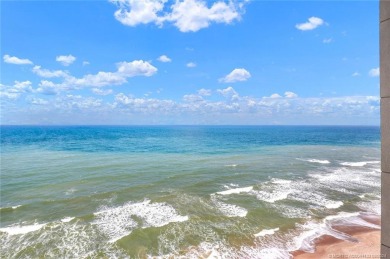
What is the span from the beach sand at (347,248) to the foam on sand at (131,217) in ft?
25.6

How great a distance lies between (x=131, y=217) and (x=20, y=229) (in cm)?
660

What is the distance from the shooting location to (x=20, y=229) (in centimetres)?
1513

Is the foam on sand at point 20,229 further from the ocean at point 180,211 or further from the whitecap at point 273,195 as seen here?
the whitecap at point 273,195

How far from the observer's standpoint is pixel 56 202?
19.5 metres

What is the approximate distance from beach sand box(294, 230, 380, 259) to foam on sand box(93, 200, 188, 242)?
7.79 meters

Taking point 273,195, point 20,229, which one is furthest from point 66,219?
point 273,195

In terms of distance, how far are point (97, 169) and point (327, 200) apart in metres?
26.3

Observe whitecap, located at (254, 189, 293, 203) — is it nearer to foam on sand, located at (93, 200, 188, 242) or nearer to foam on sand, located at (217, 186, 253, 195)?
foam on sand, located at (217, 186, 253, 195)

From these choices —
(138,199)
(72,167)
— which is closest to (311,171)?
(138,199)

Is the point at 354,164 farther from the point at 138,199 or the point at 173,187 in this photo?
the point at 138,199

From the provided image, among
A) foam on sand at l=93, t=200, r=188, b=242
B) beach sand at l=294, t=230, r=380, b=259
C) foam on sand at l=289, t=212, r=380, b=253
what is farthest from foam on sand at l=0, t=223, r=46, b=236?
beach sand at l=294, t=230, r=380, b=259

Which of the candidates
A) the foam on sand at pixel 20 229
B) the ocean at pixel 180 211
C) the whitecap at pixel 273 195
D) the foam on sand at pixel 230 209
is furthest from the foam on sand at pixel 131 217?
the whitecap at pixel 273 195

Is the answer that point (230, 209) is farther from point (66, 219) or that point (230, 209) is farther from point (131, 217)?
point (66, 219)

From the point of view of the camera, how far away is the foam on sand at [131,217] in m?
14.8
